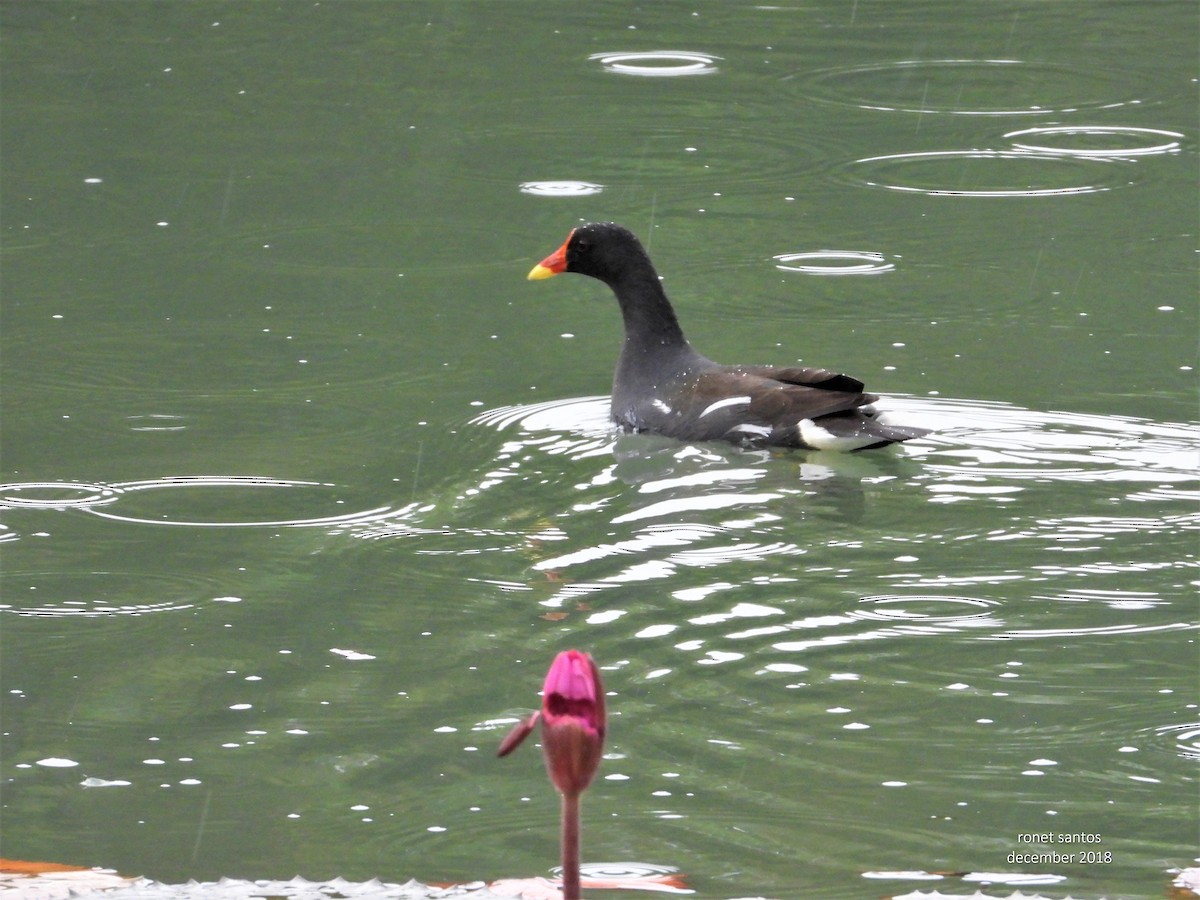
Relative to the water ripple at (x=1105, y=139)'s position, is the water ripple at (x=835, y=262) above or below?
below

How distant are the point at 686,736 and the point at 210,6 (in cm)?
1465

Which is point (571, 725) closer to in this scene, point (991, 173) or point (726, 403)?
point (726, 403)

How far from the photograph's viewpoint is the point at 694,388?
28.1ft

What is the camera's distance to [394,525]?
23.7ft

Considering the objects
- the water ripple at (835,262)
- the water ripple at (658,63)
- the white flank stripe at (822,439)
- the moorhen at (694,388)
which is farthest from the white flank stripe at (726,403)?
the water ripple at (658,63)

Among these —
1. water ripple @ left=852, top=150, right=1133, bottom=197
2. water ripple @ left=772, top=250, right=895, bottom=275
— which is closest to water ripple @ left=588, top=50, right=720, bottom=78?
water ripple @ left=852, top=150, right=1133, bottom=197

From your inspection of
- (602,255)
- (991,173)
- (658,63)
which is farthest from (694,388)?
(658,63)

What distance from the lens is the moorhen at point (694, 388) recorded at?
26.5ft

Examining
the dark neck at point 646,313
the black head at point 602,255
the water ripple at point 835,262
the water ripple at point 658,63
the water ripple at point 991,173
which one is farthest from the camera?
the water ripple at point 658,63

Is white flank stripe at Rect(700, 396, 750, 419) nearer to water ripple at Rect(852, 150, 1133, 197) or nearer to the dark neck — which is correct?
the dark neck

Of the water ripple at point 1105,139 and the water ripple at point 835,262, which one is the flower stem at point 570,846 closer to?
the water ripple at point 835,262

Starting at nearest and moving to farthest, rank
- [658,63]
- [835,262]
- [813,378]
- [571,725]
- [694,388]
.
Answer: [571,725] → [813,378] → [694,388] → [835,262] → [658,63]

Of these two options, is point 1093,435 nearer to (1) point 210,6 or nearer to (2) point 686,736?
(2) point 686,736

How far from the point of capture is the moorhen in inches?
318
